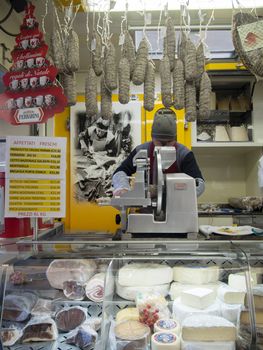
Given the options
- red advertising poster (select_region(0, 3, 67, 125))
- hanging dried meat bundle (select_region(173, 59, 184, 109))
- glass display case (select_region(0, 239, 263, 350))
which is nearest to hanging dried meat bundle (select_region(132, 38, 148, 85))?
hanging dried meat bundle (select_region(173, 59, 184, 109))

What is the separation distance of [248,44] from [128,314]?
1642 mm

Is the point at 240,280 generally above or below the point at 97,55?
below

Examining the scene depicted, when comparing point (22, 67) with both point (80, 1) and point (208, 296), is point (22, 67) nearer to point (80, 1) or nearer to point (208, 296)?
point (80, 1)

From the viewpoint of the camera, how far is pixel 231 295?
1359mm

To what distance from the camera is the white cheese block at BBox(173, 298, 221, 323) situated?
132 cm

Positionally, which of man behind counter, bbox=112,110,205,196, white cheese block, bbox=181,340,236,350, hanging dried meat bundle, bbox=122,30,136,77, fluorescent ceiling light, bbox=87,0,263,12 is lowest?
white cheese block, bbox=181,340,236,350

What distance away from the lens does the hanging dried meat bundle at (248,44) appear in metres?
2.04

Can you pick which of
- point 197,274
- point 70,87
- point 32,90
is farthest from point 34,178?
point 70,87

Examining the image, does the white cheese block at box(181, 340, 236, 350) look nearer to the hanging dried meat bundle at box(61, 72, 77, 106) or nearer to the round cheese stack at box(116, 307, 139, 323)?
the round cheese stack at box(116, 307, 139, 323)

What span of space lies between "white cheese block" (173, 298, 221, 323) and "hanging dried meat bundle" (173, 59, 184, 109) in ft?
5.09

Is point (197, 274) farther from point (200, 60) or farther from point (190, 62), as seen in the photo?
point (200, 60)


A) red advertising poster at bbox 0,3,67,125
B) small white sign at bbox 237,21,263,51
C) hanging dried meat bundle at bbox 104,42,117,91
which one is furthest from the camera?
hanging dried meat bundle at bbox 104,42,117,91

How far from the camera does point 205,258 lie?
4.66 feet

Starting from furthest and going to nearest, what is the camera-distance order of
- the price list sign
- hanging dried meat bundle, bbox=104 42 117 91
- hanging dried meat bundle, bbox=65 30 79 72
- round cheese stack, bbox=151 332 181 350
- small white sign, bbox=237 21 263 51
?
hanging dried meat bundle, bbox=104 42 117 91 < hanging dried meat bundle, bbox=65 30 79 72 < small white sign, bbox=237 21 263 51 < the price list sign < round cheese stack, bbox=151 332 181 350
